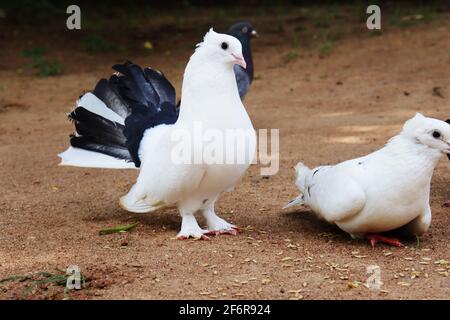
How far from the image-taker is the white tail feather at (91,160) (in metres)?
5.52

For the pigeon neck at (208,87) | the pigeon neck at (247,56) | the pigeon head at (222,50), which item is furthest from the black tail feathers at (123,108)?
the pigeon neck at (247,56)

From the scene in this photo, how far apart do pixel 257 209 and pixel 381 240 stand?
1.22 m

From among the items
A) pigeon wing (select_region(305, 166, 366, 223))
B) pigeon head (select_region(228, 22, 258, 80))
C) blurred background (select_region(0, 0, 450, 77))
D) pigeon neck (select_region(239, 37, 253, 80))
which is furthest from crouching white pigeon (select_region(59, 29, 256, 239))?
blurred background (select_region(0, 0, 450, 77))

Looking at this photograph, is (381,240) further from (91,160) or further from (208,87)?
(91,160)

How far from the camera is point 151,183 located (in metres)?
4.96

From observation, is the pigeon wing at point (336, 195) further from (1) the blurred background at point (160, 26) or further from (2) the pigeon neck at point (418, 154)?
(1) the blurred background at point (160, 26)

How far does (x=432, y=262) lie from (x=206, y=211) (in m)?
1.54

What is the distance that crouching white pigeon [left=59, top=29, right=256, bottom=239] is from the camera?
4707mm

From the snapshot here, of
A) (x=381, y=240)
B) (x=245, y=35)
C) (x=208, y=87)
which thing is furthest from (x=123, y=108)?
(x=245, y=35)

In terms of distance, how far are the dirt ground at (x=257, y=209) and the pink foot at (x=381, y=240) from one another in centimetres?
6

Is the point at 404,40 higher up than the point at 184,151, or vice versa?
the point at 404,40

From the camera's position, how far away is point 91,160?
18.4ft
